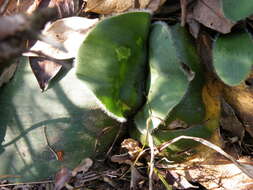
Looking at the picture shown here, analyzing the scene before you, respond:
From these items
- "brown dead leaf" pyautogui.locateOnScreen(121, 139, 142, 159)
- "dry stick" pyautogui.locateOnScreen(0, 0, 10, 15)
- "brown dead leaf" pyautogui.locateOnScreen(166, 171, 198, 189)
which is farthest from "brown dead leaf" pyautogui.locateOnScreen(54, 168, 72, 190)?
"dry stick" pyautogui.locateOnScreen(0, 0, 10, 15)

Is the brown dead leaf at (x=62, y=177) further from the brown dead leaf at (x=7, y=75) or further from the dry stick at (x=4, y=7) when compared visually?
the dry stick at (x=4, y=7)

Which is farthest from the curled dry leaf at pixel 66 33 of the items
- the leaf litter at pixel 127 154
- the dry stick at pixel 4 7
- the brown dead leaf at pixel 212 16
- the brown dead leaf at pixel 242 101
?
the brown dead leaf at pixel 242 101

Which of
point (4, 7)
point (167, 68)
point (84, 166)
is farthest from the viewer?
point (84, 166)

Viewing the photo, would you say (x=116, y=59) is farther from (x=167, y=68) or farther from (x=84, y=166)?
(x=84, y=166)

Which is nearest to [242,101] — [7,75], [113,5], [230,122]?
[230,122]

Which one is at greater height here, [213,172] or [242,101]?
[242,101]

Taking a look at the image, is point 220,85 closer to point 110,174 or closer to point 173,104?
point 173,104
